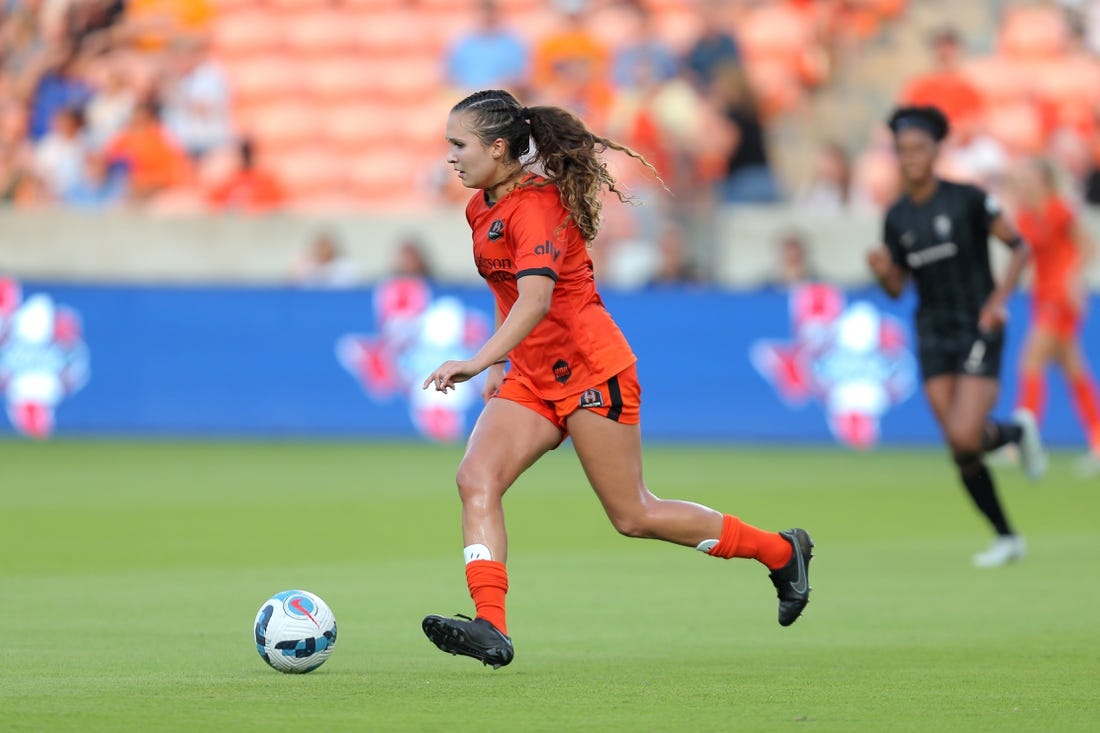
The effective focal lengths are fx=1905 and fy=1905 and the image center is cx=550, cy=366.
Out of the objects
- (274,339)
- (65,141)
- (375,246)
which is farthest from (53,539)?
(65,141)

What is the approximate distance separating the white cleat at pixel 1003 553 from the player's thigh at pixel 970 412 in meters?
0.57

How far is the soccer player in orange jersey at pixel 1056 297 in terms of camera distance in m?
16.8

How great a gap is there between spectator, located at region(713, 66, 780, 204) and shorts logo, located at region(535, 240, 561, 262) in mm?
13627

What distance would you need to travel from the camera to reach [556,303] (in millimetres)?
7090

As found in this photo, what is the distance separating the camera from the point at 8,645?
24.3 feet

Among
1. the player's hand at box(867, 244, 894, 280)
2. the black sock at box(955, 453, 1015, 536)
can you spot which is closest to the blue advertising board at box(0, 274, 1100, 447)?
the black sock at box(955, 453, 1015, 536)

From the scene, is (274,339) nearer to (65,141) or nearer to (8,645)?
(65,141)

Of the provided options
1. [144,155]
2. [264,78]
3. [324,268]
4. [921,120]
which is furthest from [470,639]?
[264,78]

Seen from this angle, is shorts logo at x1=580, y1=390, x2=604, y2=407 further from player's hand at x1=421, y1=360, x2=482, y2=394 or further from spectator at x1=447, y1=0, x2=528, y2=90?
spectator at x1=447, y1=0, x2=528, y2=90

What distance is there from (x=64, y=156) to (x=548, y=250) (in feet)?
52.7

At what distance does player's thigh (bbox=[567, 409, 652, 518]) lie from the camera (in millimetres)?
7055

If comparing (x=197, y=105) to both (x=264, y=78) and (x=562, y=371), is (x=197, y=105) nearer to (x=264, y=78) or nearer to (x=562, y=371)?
(x=264, y=78)

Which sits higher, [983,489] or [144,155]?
[144,155]

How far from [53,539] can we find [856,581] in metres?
4.92
